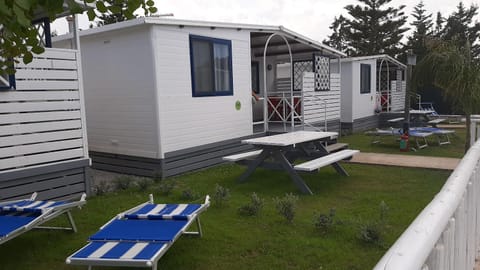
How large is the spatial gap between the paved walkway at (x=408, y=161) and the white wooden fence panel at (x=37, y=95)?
5603mm

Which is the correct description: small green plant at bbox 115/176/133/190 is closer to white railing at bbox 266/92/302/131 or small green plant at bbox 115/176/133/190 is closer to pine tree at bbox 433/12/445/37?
white railing at bbox 266/92/302/131

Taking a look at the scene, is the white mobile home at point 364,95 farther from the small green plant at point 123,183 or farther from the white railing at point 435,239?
the white railing at point 435,239

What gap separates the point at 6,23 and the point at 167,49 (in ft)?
18.3

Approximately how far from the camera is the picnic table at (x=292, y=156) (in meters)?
5.89

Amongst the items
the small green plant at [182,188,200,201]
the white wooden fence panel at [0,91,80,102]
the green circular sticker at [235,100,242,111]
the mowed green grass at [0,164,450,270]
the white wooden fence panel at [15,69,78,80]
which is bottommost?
the mowed green grass at [0,164,450,270]

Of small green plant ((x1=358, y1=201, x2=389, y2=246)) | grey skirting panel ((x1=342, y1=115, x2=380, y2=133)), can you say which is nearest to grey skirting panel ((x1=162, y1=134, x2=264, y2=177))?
small green plant ((x1=358, y1=201, x2=389, y2=246))

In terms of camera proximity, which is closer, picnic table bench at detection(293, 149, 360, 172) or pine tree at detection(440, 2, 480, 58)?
picnic table bench at detection(293, 149, 360, 172)

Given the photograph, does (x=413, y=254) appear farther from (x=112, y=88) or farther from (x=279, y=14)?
(x=279, y=14)

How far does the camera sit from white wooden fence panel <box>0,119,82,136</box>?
5083mm

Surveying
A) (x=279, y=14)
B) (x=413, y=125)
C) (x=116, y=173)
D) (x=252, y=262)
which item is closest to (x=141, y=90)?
(x=116, y=173)

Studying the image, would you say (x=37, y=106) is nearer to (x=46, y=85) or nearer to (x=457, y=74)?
(x=46, y=85)

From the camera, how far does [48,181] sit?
18.0 ft

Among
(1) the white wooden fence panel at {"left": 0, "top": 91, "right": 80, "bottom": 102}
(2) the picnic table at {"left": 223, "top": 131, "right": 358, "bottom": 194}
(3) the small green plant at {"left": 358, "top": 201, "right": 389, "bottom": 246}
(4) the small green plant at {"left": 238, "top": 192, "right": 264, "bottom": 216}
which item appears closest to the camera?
(3) the small green plant at {"left": 358, "top": 201, "right": 389, "bottom": 246}

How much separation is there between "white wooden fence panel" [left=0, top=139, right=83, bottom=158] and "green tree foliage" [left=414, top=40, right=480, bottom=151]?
6792mm
